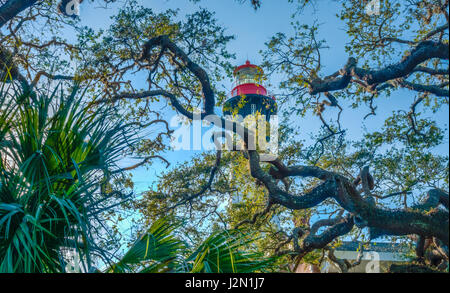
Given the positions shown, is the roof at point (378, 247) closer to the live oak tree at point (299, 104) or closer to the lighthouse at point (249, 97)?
the live oak tree at point (299, 104)

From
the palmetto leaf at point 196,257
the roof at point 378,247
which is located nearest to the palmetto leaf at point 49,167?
the palmetto leaf at point 196,257

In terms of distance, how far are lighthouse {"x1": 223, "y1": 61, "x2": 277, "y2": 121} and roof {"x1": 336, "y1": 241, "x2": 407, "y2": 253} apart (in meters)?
1.63

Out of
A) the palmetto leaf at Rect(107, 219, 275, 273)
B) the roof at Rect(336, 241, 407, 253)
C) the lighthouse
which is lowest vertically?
the roof at Rect(336, 241, 407, 253)

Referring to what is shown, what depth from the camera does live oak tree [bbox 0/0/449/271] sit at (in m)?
2.57

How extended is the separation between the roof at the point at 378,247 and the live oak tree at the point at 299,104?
0.18 metres

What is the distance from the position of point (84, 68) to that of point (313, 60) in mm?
2080

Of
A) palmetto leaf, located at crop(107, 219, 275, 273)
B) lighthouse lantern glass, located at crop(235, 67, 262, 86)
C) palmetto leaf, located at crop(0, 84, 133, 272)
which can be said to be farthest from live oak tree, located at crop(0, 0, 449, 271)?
palmetto leaf, located at crop(107, 219, 275, 273)

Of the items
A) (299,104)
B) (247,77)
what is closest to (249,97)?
(247,77)

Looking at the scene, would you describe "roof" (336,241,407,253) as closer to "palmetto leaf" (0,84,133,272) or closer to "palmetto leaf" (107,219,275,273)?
"palmetto leaf" (107,219,275,273)

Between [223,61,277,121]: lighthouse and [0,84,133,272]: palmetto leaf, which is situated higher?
[223,61,277,121]: lighthouse

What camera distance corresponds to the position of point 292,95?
10.5ft

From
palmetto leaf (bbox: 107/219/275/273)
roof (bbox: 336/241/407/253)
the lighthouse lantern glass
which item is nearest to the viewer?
palmetto leaf (bbox: 107/219/275/273)

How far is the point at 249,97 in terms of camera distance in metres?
3.93
